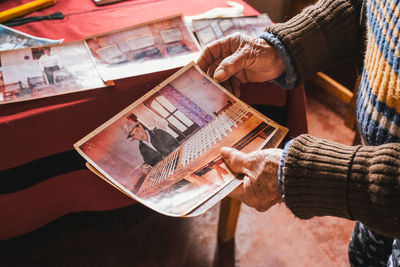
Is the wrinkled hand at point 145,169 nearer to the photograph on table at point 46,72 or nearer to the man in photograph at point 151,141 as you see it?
the man in photograph at point 151,141

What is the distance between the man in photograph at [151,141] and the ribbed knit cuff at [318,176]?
265mm

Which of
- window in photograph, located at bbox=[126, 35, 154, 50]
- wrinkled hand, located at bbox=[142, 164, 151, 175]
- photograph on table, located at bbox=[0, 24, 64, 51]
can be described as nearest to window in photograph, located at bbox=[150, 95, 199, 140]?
wrinkled hand, located at bbox=[142, 164, 151, 175]

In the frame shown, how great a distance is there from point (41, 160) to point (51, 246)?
0.62 m

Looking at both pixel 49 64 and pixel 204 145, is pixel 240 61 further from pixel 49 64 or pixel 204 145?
pixel 49 64

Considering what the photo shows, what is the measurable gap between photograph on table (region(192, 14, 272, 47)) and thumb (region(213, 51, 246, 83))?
17 centimetres

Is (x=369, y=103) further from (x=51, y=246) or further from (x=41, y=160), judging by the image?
(x=51, y=246)

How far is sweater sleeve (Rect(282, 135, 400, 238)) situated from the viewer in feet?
1.78

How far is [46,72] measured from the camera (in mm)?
864

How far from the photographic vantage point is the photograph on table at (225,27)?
3.29 ft

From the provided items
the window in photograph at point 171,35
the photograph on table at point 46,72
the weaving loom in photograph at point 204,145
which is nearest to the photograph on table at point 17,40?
the photograph on table at point 46,72

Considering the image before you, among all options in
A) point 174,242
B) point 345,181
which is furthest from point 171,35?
point 174,242

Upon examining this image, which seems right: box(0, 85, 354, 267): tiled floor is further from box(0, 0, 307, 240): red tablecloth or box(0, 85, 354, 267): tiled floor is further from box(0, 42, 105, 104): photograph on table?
box(0, 42, 105, 104): photograph on table

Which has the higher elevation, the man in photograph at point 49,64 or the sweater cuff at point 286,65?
the man in photograph at point 49,64

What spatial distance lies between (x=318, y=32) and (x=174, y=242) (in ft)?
2.95
